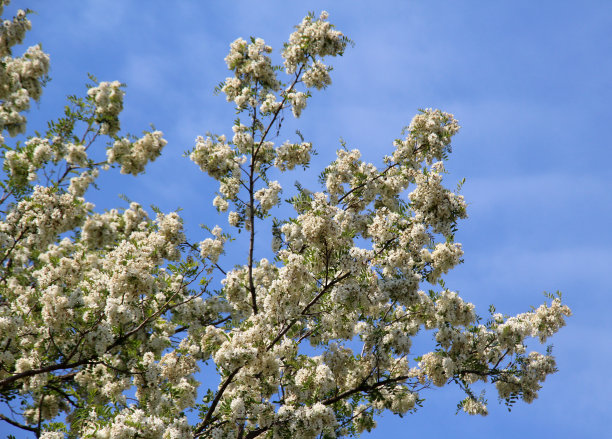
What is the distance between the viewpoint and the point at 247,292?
14273 millimetres

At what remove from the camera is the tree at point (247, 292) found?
11.1 meters

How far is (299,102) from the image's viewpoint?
14070 millimetres

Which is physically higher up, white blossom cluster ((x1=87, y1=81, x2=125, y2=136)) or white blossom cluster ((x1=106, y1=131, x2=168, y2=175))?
white blossom cluster ((x1=87, y1=81, x2=125, y2=136))

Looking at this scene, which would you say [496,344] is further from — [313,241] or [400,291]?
[313,241]

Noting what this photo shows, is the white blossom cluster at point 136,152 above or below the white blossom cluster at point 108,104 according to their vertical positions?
below

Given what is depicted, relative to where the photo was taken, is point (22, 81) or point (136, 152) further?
point (136, 152)

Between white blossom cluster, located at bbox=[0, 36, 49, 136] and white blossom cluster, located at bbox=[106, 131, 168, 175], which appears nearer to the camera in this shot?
white blossom cluster, located at bbox=[0, 36, 49, 136]

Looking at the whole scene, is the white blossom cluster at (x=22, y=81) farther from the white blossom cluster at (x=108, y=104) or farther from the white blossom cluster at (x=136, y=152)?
the white blossom cluster at (x=136, y=152)

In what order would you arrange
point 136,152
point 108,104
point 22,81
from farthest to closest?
point 136,152, point 108,104, point 22,81

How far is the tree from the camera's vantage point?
11.1 meters

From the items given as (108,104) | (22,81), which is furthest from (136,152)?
(22,81)

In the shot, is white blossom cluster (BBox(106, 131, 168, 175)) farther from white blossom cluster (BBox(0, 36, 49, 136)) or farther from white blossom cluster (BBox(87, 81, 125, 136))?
white blossom cluster (BBox(0, 36, 49, 136))

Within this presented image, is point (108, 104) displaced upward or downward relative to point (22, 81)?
upward

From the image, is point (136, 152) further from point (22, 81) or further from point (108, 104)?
point (22, 81)
